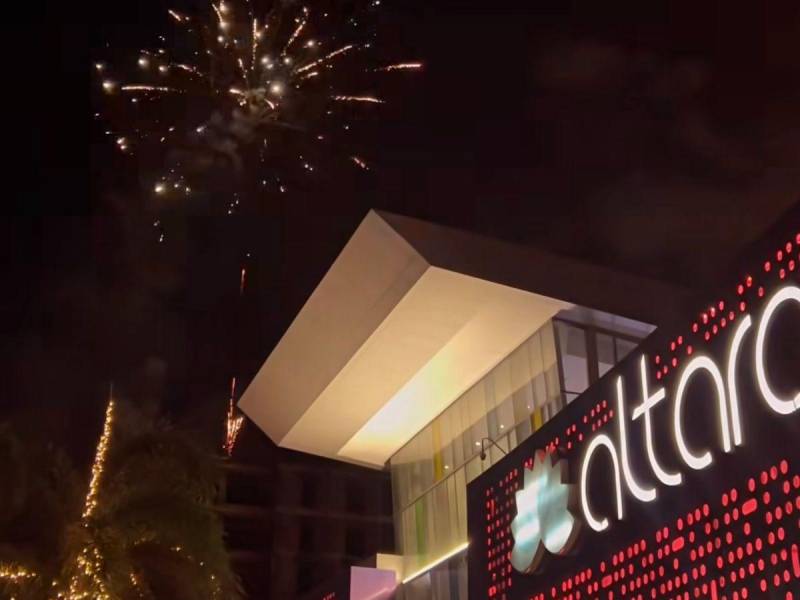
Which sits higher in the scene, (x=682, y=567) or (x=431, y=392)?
(x=431, y=392)

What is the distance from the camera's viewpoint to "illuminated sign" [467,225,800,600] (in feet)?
20.2

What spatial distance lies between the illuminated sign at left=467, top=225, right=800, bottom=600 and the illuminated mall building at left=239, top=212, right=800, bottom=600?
0.02 metres

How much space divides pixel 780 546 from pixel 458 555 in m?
13.8

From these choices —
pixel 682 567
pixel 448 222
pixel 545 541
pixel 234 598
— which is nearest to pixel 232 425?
pixel 448 222

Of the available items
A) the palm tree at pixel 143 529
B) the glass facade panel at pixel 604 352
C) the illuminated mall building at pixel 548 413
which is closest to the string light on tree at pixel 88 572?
the palm tree at pixel 143 529

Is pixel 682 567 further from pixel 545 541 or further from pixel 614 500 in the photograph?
pixel 545 541

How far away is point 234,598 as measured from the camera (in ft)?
42.3

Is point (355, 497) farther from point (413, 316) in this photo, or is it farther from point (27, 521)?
point (27, 521)

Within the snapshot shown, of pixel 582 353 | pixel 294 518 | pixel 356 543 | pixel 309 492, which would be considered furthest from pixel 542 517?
pixel 309 492

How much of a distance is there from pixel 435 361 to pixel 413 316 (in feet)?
6.34

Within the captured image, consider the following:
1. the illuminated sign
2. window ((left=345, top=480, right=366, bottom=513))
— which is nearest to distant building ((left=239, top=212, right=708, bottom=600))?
the illuminated sign

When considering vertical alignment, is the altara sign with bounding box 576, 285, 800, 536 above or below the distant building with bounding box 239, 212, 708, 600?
below

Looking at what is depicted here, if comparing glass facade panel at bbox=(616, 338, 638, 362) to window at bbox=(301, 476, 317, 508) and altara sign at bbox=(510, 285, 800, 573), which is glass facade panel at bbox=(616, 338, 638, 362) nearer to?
altara sign at bbox=(510, 285, 800, 573)

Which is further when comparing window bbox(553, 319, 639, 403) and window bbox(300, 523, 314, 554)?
window bbox(300, 523, 314, 554)
